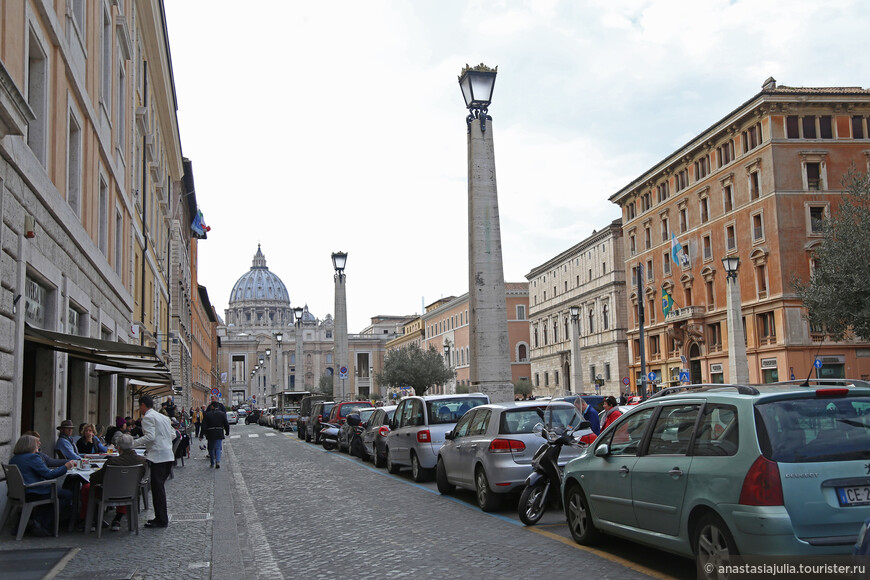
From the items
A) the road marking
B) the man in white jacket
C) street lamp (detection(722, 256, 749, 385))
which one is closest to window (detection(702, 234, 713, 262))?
street lamp (detection(722, 256, 749, 385))

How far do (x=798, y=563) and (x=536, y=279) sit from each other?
8467 cm

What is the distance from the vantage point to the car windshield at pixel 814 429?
19.1 feet

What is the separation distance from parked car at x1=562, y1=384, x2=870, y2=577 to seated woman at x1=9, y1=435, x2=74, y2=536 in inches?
263

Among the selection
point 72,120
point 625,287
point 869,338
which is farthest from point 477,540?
point 625,287

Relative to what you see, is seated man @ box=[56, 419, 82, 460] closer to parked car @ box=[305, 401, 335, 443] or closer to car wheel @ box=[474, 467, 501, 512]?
car wheel @ box=[474, 467, 501, 512]

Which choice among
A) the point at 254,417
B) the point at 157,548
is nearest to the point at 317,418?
the point at 157,548

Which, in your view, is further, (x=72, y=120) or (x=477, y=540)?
(x=72, y=120)

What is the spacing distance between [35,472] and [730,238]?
47.6 metres

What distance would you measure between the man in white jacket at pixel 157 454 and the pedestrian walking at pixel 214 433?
10.6m

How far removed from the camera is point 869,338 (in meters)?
33.8

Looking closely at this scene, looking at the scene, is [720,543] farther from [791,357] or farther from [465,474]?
[791,357]

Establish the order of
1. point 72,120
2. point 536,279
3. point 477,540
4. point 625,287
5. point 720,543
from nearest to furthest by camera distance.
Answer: point 720,543, point 477,540, point 72,120, point 625,287, point 536,279

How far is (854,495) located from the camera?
19.0 ft

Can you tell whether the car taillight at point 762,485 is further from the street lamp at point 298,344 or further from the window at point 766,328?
the street lamp at point 298,344
